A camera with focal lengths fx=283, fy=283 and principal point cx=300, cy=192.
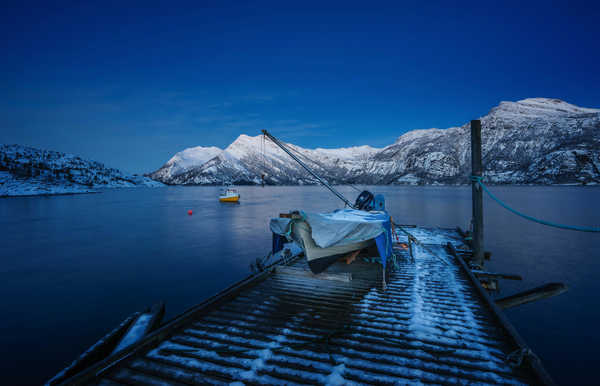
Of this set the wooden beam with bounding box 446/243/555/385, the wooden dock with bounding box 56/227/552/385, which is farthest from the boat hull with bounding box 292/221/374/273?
the wooden beam with bounding box 446/243/555/385

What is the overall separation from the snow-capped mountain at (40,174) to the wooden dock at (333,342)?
5518 inches

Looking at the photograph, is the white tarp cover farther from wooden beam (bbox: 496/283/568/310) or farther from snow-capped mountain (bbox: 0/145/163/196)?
snow-capped mountain (bbox: 0/145/163/196)

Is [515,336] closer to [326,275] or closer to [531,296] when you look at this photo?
[326,275]

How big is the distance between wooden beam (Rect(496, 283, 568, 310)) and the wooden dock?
1572 mm

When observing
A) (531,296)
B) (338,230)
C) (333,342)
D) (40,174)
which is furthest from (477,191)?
(40,174)

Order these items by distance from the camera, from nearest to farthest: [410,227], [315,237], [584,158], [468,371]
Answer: [468,371]
[315,237]
[410,227]
[584,158]

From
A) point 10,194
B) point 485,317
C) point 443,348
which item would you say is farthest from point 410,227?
point 10,194

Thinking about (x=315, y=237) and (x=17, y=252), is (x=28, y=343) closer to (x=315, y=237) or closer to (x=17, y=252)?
(x=315, y=237)

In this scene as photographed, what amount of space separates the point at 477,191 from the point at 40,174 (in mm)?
199278

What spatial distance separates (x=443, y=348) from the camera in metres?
5.88

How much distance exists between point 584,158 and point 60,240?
805ft

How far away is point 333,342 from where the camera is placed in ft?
20.1

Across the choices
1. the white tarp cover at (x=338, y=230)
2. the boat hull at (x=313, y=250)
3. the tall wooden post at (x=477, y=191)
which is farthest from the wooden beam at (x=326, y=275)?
the tall wooden post at (x=477, y=191)

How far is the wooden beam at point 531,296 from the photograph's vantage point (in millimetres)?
9953
